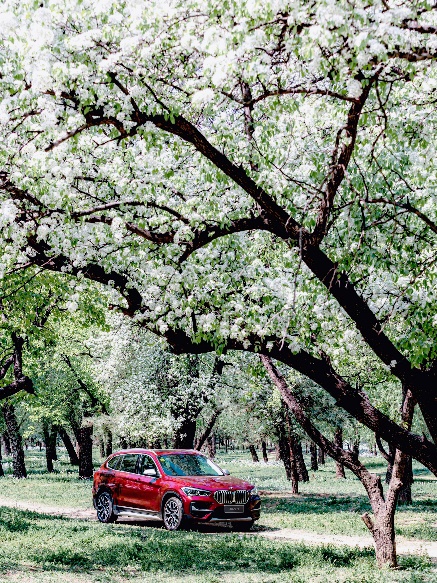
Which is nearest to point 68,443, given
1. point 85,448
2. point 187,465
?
point 85,448

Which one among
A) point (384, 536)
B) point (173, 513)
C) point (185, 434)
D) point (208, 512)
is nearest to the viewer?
point (384, 536)

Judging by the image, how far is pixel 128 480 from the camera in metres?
Answer: 17.4

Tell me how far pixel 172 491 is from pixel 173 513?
52 cm

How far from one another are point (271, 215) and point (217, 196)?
149cm

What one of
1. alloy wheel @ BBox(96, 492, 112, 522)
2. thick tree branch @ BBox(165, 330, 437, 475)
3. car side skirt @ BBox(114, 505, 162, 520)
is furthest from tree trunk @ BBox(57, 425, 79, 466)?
thick tree branch @ BBox(165, 330, 437, 475)

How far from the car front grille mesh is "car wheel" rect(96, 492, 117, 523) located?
3689 mm

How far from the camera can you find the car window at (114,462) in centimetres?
1834

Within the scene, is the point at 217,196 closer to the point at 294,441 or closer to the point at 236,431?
the point at 294,441

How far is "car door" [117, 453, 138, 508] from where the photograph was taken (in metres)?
17.1

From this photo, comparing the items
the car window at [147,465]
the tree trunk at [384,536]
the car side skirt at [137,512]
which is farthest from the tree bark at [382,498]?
the car window at [147,465]

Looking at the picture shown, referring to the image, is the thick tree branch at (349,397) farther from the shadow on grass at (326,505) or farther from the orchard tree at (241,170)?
the shadow on grass at (326,505)

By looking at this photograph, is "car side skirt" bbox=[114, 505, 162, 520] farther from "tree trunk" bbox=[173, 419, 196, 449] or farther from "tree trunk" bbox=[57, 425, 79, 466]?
"tree trunk" bbox=[57, 425, 79, 466]

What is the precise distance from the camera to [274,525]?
17.5 metres

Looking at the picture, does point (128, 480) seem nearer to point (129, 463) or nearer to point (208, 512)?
point (129, 463)
